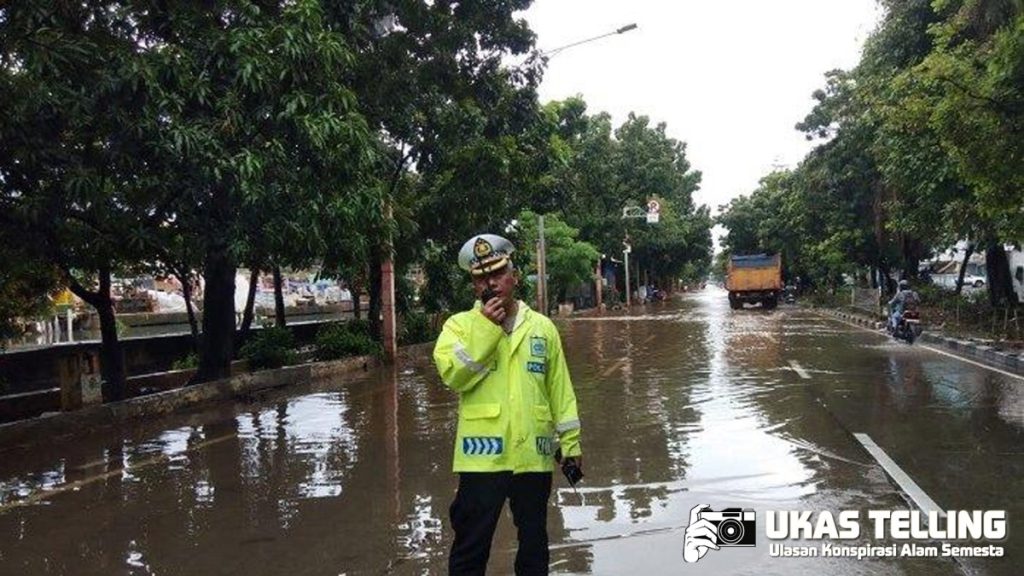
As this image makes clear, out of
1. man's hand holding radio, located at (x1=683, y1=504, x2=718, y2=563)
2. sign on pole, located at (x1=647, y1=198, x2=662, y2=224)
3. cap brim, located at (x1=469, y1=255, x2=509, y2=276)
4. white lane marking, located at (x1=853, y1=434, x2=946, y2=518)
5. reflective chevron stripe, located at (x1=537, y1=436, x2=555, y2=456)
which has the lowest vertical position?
white lane marking, located at (x1=853, y1=434, x2=946, y2=518)

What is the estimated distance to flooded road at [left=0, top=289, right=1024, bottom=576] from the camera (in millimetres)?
5258

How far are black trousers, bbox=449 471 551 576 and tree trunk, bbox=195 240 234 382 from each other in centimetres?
1122

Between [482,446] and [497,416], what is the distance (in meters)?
0.14

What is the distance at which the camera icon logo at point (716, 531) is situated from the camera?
5.26 m

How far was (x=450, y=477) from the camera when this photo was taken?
288 inches

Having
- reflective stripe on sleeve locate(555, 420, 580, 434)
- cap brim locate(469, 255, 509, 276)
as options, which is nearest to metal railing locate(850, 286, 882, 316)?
reflective stripe on sleeve locate(555, 420, 580, 434)

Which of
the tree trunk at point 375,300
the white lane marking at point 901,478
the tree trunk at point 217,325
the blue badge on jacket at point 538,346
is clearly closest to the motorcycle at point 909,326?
the tree trunk at point 375,300

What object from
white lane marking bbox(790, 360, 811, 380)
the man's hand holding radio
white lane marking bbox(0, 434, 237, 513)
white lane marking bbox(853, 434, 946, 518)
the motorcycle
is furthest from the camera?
the motorcycle

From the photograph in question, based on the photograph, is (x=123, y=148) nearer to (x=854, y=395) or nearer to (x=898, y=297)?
(x=854, y=395)

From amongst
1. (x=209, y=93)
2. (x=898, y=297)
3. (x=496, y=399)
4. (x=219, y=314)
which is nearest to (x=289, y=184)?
(x=209, y=93)

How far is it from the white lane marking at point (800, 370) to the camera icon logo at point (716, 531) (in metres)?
8.44

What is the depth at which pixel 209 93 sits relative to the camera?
952 centimetres

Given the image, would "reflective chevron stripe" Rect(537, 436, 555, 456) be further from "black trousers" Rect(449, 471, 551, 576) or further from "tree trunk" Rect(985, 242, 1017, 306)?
"tree trunk" Rect(985, 242, 1017, 306)

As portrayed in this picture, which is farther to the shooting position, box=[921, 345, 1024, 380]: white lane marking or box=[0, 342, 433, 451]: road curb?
box=[921, 345, 1024, 380]: white lane marking
